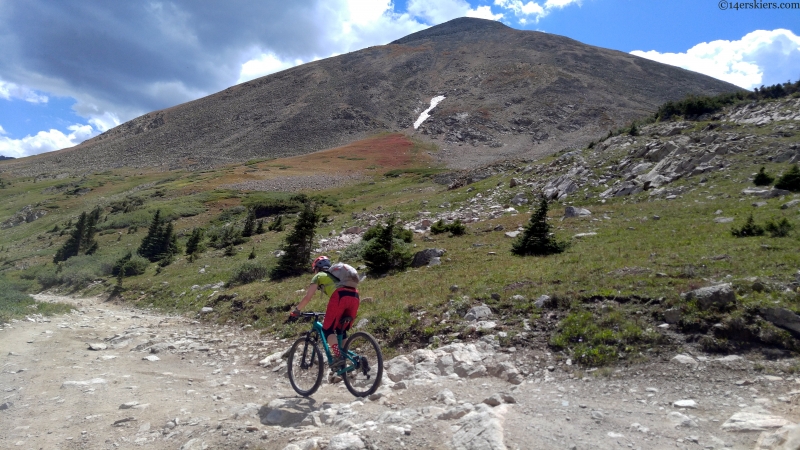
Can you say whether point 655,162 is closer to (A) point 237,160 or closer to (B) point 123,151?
(A) point 237,160

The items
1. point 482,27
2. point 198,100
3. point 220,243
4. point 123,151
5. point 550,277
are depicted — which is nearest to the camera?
point 550,277

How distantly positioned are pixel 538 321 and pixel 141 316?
14.0m

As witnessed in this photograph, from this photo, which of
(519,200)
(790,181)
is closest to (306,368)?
(790,181)

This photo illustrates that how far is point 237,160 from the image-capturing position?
298 feet

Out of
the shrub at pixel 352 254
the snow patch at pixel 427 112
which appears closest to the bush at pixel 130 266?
the shrub at pixel 352 254

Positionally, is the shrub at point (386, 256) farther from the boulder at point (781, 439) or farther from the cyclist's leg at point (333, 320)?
the boulder at point (781, 439)

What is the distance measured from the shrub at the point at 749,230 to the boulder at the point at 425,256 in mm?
8648

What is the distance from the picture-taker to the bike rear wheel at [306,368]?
22.0 ft

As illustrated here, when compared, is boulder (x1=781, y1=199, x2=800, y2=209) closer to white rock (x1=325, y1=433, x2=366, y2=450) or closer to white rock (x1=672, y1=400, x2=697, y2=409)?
white rock (x1=672, y1=400, x2=697, y2=409)

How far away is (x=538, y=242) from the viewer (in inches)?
540

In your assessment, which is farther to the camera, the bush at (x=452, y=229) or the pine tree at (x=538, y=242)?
the bush at (x=452, y=229)

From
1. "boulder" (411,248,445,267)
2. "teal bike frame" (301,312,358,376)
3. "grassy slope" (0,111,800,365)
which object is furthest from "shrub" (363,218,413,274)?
"teal bike frame" (301,312,358,376)

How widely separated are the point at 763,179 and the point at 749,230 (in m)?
8.00

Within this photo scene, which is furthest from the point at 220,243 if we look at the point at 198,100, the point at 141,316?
the point at 198,100
